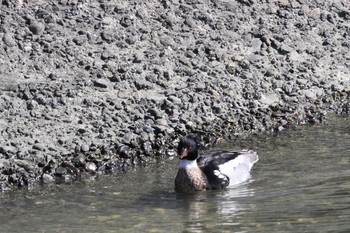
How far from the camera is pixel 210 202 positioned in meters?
11.4

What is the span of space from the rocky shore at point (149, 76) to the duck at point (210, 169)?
832 mm

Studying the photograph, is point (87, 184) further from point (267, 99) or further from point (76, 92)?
point (267, 99)

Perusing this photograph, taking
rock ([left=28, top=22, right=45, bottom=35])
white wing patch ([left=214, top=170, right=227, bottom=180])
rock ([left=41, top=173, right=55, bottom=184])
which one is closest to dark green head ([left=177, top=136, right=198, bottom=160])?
white wing patch ([left=214, top=170, right=227, bottom=180])

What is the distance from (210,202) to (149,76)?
142 inches

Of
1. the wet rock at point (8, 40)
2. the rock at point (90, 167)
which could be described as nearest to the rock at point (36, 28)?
the wet rock at point (8, 40)

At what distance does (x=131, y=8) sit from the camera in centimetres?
1606

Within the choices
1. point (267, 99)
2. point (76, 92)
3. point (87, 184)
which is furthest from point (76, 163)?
point (267, 99)

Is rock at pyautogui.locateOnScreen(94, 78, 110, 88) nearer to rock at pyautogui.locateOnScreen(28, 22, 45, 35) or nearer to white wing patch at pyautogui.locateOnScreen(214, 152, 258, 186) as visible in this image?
rock at pyautogui.locateOnScreen(28, 22, 45, 35)

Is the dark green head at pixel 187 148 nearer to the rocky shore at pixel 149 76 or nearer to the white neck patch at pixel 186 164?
the white neck patch at pixel 186 164

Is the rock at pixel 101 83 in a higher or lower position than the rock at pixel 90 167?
higher

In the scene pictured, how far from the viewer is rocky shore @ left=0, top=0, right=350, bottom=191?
13.0 meters

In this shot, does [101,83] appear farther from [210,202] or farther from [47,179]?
[210,202]

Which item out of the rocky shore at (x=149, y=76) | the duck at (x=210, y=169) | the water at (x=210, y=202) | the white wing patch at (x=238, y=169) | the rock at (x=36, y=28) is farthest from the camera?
the rock at (x=36, y=28)

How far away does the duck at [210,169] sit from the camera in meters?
12.0
